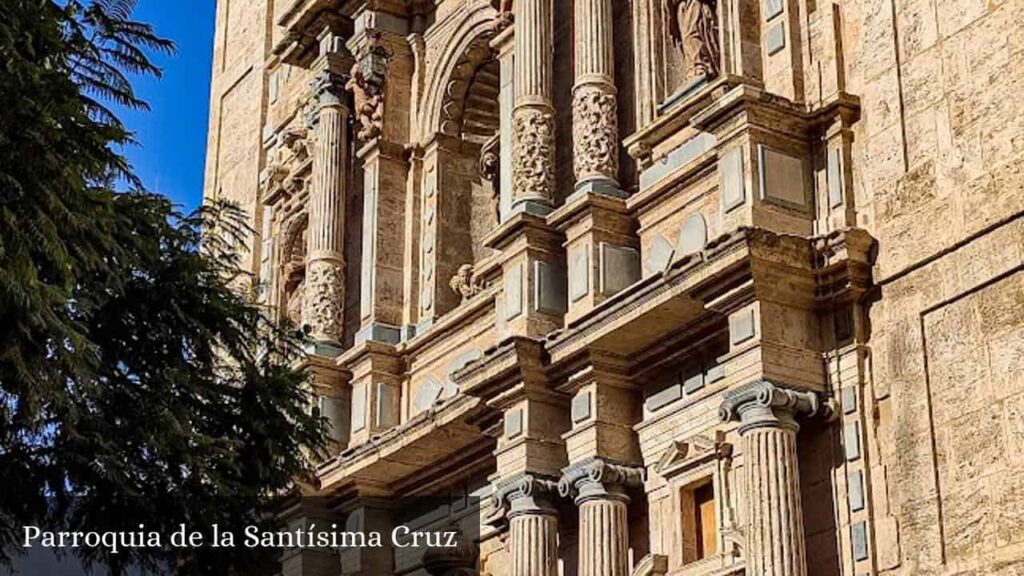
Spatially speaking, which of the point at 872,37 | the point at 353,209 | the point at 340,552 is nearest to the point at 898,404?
the point at 872,37

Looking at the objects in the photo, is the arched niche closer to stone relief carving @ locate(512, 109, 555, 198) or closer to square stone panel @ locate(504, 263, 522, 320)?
stone relief carving @ locate(512, 109, 555, 198)

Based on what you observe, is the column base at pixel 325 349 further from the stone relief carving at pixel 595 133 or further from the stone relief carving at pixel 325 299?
the stone relief carving at pixel 595 133

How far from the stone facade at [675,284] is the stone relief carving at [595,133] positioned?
2 centimetres

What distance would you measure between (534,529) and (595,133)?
3.47m

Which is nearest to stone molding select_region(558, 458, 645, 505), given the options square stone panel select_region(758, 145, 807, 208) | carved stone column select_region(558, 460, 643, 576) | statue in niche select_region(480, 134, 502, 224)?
carved stone column select_region(558, 460, 643, 576)

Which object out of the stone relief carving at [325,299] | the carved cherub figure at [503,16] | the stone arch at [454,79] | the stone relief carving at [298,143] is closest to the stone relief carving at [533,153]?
the carved cherub figure at [503,16]

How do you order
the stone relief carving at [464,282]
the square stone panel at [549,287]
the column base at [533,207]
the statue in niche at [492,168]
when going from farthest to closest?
the statue in niche at [492,168] → the stone relief carving at [464,282] → the column base at [533,207] → the square stone panel at [549,287]

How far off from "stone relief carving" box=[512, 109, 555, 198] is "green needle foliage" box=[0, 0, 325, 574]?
2660 millimetres

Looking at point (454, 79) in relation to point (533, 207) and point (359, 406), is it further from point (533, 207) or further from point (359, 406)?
point (533, 207)

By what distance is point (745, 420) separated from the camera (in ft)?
46.3

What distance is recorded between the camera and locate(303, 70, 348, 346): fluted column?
21000 mm

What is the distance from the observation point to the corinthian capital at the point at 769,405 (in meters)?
14.0

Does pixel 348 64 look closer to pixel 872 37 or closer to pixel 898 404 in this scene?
pixel 872 37

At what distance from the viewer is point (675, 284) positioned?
1493cm
